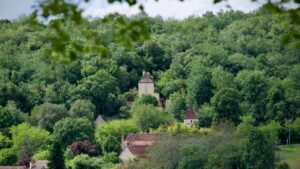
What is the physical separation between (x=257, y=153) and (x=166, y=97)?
38.7 m

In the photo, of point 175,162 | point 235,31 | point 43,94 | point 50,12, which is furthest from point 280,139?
point 50,12

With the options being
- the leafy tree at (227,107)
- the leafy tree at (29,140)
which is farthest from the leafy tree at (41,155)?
the leafy tree at (227,107)

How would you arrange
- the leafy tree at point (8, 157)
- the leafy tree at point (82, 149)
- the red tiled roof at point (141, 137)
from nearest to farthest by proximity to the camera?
1. the leafy tree at point (82, 149)
2. the leafy tree at point (8, 157)
3. the red tiled roof at point (141, 137)

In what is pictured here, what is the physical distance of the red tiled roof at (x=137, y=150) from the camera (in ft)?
200

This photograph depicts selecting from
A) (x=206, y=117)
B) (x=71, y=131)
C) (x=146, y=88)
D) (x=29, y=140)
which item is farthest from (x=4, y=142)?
(x=146, y=88)

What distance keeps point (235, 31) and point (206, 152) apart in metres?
61.0

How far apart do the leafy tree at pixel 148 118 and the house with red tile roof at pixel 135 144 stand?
4.60 meters

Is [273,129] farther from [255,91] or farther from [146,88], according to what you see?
[146,88]

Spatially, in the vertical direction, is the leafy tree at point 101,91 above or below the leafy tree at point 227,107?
above

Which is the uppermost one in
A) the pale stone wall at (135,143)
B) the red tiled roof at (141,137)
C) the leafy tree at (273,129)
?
the leafy tree at (273,129)

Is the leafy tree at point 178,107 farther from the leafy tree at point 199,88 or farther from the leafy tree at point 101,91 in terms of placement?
the leafy tree at point 101,91

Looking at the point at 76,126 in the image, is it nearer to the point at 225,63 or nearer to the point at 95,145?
the point at 95,145

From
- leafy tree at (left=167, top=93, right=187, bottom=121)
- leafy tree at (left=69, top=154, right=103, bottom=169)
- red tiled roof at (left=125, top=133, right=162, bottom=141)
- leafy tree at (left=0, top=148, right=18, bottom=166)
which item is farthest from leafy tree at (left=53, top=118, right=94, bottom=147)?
leafy tree at (left=167, top=93, right=187, bottom=121)

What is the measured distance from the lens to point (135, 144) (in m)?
66.0
